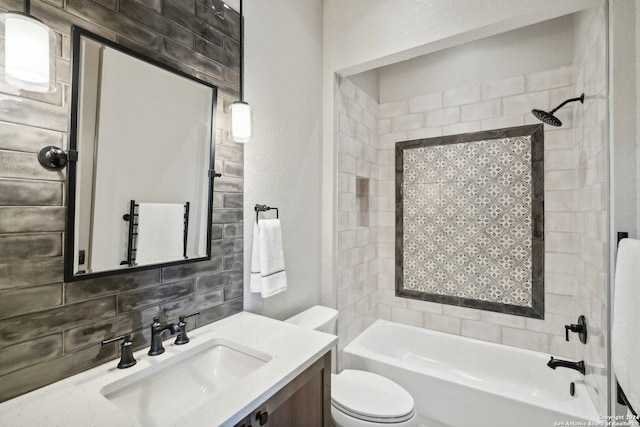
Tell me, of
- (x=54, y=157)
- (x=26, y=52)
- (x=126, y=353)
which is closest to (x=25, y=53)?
(x=26, y=52)

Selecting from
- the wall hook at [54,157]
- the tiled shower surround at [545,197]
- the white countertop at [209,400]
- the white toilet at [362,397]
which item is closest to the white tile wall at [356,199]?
the tiled shower surround at [545,197]

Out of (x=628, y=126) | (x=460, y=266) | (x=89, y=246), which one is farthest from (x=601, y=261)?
(x=89, y=246)

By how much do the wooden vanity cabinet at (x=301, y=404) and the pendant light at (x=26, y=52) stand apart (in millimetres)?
1127

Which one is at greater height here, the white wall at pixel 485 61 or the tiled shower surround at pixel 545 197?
the white wall at pixel 485 61

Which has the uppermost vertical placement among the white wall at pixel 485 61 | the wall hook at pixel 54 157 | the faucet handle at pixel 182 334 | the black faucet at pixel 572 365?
the white wall at pixel 485 61

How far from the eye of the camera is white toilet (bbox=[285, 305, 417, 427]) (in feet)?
5.31

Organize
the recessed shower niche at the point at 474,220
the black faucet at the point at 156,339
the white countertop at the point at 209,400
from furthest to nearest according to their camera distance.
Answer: the recessed shower niche at the point at 474,220, the black faucet at the point at 156,339, the white countertop at the point at 209,400

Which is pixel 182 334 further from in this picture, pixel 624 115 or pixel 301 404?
pixel 624 115

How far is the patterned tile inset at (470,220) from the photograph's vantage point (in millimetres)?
2377

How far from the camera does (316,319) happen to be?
1870 mm

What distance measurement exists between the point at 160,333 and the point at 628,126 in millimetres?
2113

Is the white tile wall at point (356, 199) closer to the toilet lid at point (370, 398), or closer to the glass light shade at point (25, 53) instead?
the toilet lid at point (370, 398)

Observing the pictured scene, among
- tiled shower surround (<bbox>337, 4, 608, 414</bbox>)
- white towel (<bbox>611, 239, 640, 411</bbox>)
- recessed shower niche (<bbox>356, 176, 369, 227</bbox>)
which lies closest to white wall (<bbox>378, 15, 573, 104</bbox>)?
tiled shower surround (<bbox>337, 4, 608, 414</bbox>)

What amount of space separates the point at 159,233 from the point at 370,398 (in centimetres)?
149
